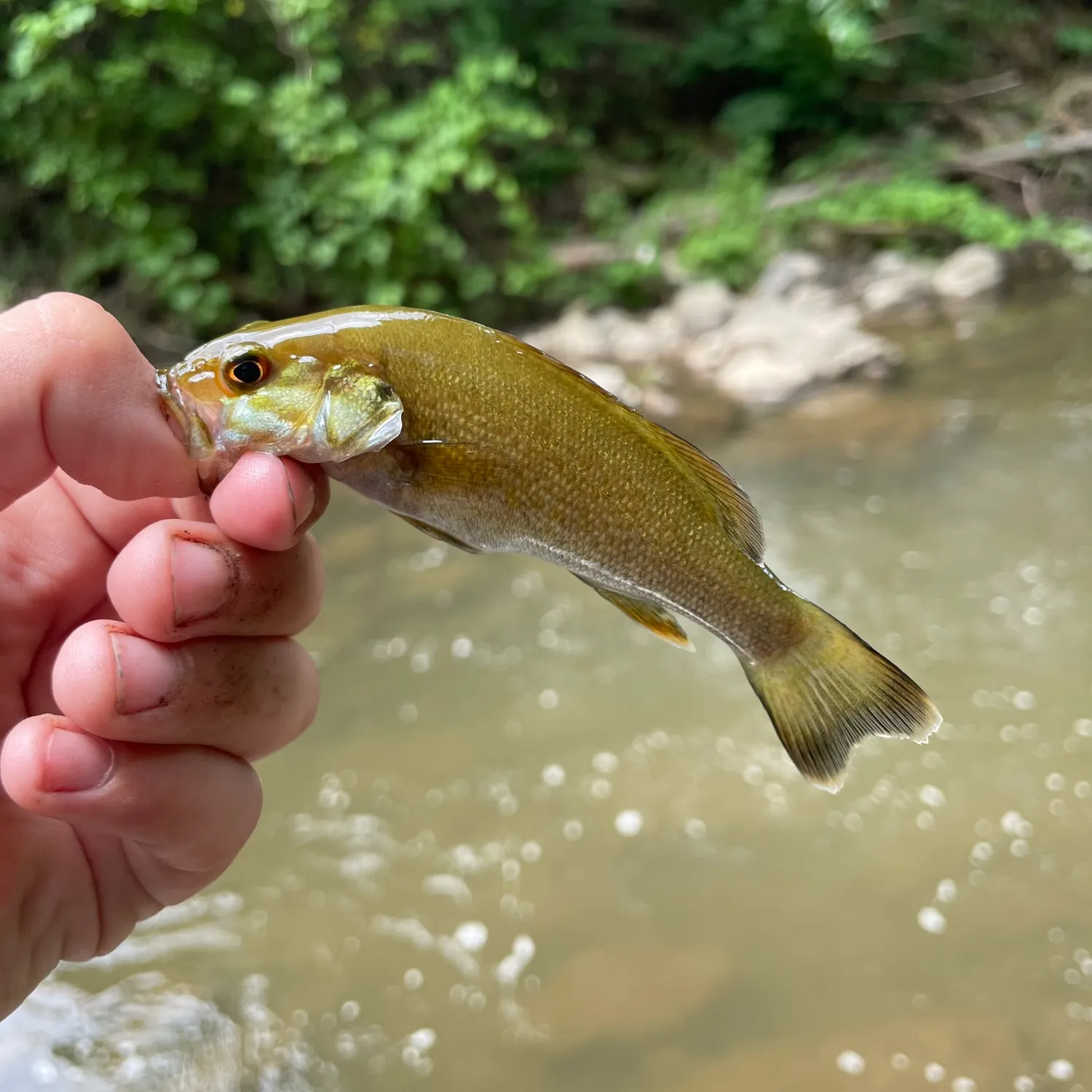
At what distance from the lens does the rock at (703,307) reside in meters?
7.83

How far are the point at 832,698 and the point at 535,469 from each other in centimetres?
54

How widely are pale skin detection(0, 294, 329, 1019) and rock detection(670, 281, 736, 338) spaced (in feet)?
23.0

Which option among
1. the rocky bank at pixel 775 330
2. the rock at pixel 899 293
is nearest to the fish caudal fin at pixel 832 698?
the rocky bank at pixel 775 330

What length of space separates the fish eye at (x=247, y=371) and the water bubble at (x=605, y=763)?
7.41ft

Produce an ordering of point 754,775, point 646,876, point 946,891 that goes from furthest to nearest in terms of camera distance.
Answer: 1. point 754,775
2. point 646,876
3. point 946,891

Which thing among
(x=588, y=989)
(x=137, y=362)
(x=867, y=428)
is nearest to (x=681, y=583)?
(x=137, y=362)

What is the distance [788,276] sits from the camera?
7879mm

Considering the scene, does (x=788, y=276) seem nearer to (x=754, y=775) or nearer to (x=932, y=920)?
(x=754, y=775)

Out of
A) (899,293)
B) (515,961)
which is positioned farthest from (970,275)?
(515,961)

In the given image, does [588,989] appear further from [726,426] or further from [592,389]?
[726,426]

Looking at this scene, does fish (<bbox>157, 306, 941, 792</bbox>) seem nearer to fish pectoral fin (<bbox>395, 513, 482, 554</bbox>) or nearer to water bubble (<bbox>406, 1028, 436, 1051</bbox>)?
fish pectoral fin (<bbox>395, 513, 482, 554</bbox>)

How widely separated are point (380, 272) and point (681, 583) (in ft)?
22.7

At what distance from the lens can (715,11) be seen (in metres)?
11.2

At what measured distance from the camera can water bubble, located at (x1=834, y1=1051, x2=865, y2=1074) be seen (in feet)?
6.64
